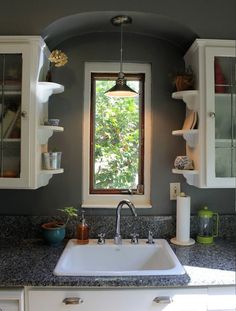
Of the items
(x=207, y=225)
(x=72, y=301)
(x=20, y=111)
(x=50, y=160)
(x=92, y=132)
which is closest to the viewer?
(x=72, y=301)

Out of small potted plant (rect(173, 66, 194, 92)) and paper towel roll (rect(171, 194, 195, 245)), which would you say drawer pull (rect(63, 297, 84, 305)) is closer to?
paper towel roll (rect(171, 194, 195, 245))

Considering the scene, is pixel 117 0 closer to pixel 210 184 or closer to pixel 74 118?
pixel 74 118

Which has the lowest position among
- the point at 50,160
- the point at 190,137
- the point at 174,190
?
the point at 174,190

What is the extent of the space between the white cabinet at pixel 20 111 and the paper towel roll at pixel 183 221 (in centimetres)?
80

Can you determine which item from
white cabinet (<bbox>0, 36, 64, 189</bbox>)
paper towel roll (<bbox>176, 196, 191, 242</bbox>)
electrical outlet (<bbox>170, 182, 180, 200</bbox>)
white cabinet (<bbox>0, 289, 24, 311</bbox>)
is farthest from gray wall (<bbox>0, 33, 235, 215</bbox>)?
white cabinet (<bbox>0, 289, 24, 311</bbox>)

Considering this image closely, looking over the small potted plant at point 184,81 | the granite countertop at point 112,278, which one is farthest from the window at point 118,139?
the granite countertop at point 112,278

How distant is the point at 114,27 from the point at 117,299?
1472 millimetres

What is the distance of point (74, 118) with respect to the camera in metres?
1.87

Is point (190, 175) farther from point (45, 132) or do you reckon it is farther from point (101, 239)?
point (45, 132)

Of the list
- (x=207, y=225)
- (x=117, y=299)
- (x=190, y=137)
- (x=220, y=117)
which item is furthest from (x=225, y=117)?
(x=117, y=299)

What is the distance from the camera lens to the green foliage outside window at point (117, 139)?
1934 millimetres

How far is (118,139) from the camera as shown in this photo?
76.2 inches

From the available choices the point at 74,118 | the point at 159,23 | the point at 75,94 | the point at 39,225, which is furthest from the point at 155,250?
the point at 159,23

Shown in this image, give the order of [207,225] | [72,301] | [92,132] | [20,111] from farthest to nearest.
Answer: [92,132] < [207,225] < [20,111] < [72,301]
